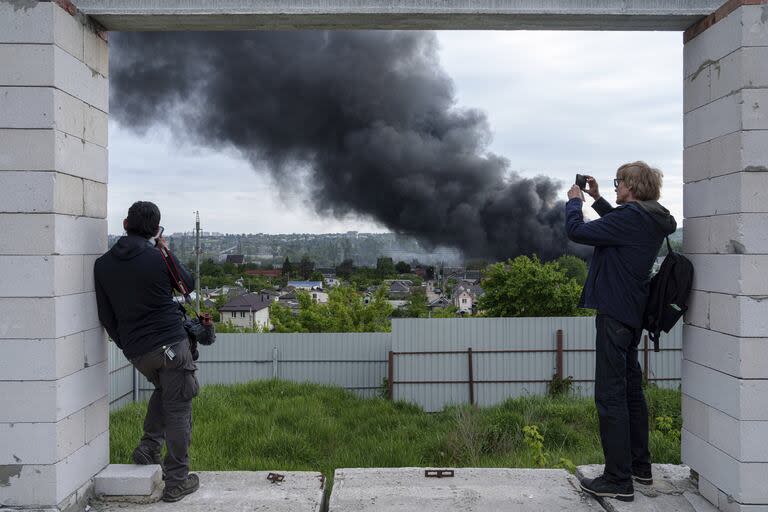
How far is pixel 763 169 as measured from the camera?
3.21m

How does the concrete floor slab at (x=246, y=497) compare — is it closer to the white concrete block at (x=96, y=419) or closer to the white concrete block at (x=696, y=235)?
the white concrete block at (x=96, y=419)

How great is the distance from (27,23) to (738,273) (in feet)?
12.5

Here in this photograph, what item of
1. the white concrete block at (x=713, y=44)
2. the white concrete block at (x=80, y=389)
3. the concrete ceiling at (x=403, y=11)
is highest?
the concrete ceiling at (x=403, y=11)

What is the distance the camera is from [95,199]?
3.75m

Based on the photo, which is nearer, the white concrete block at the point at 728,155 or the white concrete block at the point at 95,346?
the white concrete block at the point at 728,155

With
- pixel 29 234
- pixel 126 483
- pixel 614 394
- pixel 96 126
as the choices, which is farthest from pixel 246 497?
pixel 96 126

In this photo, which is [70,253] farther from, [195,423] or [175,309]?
[195,423]

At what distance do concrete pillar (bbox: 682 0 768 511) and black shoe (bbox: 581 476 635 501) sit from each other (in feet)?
1.45

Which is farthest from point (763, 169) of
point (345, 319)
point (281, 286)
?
point (281, 286)

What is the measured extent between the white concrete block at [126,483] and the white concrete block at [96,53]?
237cm

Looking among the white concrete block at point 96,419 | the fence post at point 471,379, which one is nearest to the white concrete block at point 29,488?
the white concrete block at point 96,419

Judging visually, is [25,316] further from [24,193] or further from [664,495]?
[664,495]

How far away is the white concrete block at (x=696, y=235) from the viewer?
3.53 m

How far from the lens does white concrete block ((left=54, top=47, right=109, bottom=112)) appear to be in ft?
11.0
